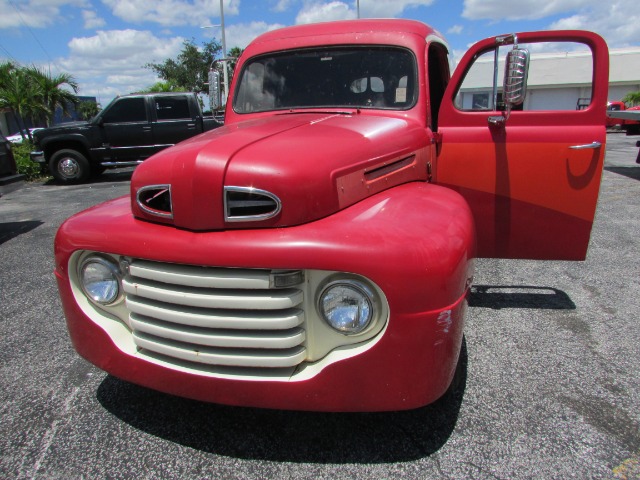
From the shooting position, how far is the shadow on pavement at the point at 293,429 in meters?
2.17

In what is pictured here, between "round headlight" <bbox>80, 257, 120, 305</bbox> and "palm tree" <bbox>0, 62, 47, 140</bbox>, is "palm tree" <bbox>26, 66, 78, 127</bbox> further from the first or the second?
"round headlight" <bbox>80, 257, 120, 305</bbox>

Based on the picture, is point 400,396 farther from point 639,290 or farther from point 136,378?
point 639,290

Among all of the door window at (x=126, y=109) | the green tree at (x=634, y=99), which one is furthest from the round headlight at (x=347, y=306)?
the green tree at (x=634, y=99)

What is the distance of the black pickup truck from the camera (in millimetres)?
11633

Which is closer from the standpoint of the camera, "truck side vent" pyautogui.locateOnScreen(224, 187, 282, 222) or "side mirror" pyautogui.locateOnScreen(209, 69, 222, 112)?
"truck side vent" pyautogui.locateOnScreen(224, 187, 282, 222)

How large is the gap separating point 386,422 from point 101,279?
1481mm

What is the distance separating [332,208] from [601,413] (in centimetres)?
171

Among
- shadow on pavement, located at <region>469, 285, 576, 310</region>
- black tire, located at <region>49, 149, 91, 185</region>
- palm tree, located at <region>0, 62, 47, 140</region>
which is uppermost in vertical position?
palm tree, located at <region>0, 62, 47, 140</region>

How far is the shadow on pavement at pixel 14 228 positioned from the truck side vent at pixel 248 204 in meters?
5.59

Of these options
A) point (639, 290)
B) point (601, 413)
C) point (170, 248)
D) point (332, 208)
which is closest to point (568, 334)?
point (601, 413)

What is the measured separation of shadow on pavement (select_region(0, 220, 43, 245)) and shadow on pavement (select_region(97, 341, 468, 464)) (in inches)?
195

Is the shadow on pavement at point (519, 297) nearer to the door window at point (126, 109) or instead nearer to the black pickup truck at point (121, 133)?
the black pickup truck at point (121, 133)

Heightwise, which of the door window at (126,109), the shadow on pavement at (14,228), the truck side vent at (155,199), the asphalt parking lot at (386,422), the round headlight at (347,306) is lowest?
the shadow on pavement at (14,228)

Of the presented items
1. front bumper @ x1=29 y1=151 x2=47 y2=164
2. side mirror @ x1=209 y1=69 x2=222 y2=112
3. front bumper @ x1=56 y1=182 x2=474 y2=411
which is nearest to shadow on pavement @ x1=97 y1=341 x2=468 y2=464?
front bumper @ x1=56 y1=182 x2=474 y2=411
